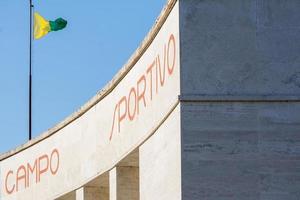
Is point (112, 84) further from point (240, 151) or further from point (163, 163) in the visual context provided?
point (240, 151)

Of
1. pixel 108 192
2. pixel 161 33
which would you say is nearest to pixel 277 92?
pixel 161 33

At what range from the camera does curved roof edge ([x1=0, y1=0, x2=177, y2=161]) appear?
33188mm

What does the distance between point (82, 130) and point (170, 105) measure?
28.1 ft

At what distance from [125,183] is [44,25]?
1423 cm

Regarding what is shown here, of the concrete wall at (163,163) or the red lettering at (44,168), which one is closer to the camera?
the concrete wall at (163,163)

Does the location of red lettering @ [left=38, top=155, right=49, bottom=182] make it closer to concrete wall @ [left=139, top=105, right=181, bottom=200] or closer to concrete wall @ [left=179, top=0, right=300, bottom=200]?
concrete wall @ [left=139, top=105, right=181, bottom=200]

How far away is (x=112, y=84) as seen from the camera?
37500 mm

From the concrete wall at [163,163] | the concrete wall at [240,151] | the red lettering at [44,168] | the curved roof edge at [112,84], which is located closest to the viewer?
the concrete wall at [240,151]

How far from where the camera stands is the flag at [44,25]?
49906 mm

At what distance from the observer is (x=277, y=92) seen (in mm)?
31250

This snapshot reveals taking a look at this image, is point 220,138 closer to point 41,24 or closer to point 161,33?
point 161,33

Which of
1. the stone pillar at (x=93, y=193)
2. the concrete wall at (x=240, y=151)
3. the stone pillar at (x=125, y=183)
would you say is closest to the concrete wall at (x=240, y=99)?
the concrete wall at (x=240, y=151)

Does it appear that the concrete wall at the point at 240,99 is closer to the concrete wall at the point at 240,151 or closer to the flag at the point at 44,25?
the concrete wall at the point at 240,151

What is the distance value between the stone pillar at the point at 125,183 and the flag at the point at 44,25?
44.5 ft
